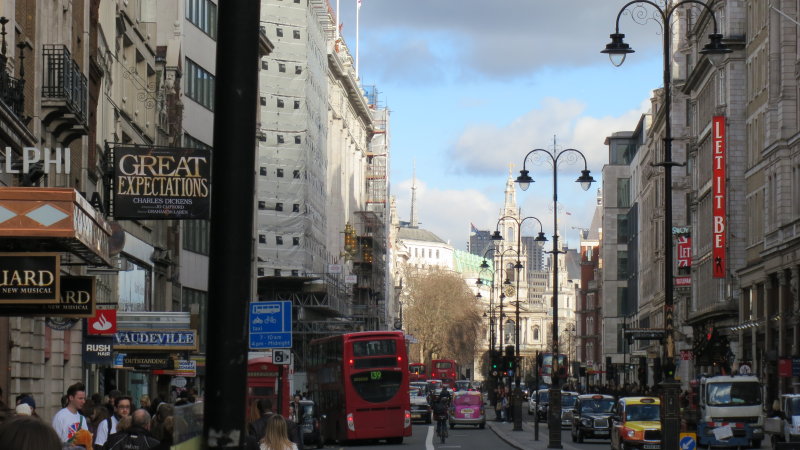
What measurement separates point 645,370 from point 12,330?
88836 mm

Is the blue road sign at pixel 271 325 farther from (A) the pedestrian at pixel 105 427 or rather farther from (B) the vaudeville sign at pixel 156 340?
(A) the pedestrian at pixel 105 427

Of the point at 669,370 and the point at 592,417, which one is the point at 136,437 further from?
the point at 592,417

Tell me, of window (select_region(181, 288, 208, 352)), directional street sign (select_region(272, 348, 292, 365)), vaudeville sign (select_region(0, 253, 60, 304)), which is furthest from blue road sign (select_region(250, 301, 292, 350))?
window (select_region(181, 288, 208, 352))

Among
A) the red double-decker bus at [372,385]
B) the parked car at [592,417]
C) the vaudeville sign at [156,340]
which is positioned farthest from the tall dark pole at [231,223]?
the parked car at [592,417]

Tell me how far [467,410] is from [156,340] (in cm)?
3426

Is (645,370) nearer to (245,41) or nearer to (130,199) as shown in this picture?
(130,199)

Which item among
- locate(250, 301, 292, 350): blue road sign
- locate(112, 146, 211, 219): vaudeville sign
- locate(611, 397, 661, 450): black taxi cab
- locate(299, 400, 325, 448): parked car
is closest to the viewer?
locate(250, 301, 292, 350): blue road sign

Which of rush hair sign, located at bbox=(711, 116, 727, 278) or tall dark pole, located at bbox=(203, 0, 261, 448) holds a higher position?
rush hair sign, located at bbox=(711, 116, 727, 278)

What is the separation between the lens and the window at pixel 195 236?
63878mm

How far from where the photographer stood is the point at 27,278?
62.5ft

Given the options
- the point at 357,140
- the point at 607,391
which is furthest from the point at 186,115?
the point at 357,140

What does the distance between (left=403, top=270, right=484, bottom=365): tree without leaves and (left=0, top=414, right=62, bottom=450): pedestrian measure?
521 ft

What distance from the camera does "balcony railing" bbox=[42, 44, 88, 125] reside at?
1200 inches

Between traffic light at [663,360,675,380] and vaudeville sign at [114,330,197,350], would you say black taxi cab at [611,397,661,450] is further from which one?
traffic light at [663,360,675,380]
